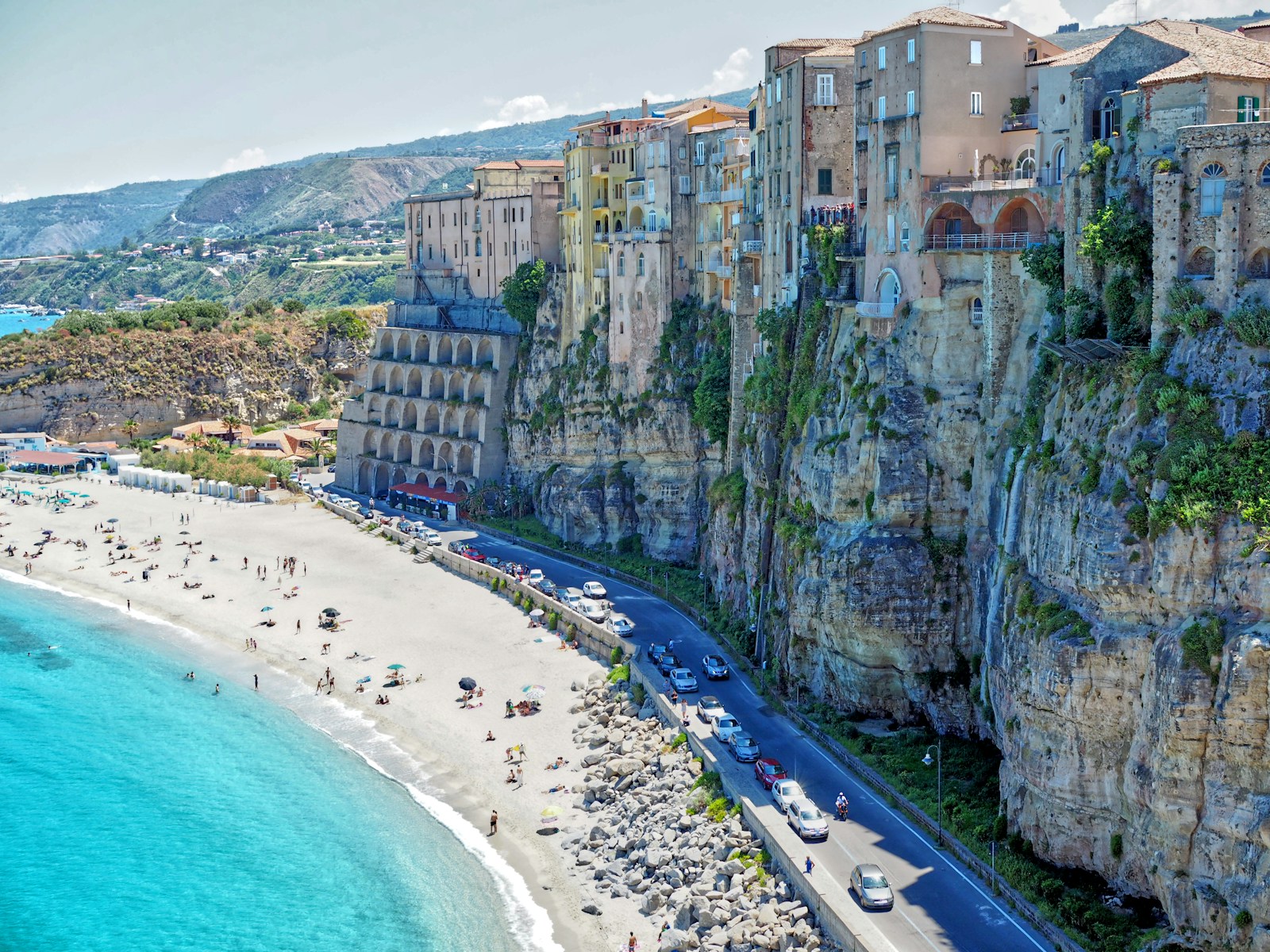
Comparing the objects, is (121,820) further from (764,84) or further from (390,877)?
(764,84)

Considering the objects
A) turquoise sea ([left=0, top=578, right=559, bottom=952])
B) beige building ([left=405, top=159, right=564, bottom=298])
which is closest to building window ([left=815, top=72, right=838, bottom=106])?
turquoise sea ([left=0, top=578, right=559, bottom=952])

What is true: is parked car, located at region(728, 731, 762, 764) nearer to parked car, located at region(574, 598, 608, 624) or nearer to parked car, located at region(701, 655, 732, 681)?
parked car, located at region(701, 655, 732, 681)

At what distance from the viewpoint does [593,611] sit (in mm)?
72375

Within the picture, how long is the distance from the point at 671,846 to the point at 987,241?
23217 millimetres

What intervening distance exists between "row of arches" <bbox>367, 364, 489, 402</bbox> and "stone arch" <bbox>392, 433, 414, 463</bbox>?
3.18m

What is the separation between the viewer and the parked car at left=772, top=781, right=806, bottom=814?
4659cm

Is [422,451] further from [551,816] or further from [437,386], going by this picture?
[551,816]

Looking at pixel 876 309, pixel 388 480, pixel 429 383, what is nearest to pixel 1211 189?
pixel 876 309

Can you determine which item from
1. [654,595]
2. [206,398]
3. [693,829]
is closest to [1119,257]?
[693,829]

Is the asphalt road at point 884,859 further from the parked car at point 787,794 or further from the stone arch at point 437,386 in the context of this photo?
the stone arch at point 437,386

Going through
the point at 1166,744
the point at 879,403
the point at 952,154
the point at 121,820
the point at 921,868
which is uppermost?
the point at 952,154

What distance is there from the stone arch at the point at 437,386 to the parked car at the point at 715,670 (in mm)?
49040

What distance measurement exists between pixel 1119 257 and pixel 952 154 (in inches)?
533

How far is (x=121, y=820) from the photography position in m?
58.7
